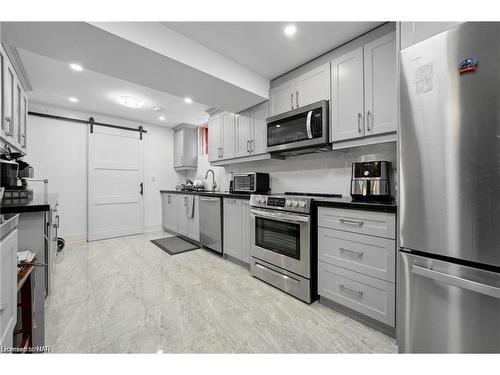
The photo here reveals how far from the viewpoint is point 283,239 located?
2.10m

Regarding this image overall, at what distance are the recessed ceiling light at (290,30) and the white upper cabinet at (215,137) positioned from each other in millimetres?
1891

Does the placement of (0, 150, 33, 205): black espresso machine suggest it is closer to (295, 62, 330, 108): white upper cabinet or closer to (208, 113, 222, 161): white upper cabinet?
(208, 113, 222, 161): white upper cabinet

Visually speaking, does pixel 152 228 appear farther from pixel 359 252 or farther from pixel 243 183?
pixel 359 252

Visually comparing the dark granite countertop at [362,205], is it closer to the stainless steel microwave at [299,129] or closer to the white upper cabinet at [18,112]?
the stainless steel microwave at [299,129]

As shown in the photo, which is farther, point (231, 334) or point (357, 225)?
point (357, 225)

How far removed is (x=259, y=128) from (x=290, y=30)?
120 centimetres

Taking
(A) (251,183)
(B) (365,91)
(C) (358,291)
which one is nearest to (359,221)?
(C) (358,291)

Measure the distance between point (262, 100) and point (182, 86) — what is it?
0.99 metres

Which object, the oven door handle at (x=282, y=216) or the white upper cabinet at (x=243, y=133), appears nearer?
the oven door handle at (x=282, y=216)

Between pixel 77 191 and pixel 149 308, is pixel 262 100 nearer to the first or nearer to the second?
pixel 149 308

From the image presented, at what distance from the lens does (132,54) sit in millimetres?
1754

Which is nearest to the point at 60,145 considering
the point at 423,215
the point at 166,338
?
the point at 166,338

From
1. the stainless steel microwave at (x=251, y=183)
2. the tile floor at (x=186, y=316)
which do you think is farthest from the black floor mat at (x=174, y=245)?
the stainless steel microwave at (x=251, y=183)

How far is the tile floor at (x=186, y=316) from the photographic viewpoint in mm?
1381
